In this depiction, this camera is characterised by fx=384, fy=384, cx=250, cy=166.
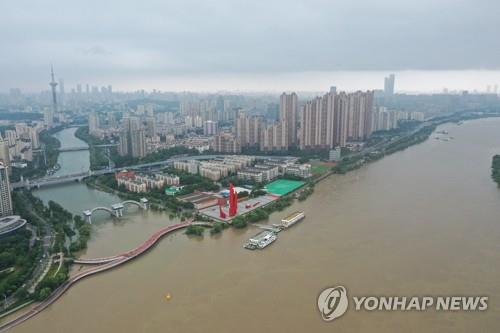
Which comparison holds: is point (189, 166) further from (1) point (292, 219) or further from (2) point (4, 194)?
(1) point (292, 219)

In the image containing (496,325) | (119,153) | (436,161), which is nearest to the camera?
(496,325)

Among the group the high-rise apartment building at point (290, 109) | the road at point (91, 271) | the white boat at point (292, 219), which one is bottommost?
the road at point (91, 271)

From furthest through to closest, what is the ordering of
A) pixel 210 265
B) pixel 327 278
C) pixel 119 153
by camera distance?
pixel 119 153
pixel 210 265
pixel 327 278

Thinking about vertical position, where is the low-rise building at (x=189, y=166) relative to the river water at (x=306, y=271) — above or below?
above

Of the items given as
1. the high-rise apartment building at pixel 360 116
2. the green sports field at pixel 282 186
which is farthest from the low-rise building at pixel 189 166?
the high-rise apartment building at pixel 360 116

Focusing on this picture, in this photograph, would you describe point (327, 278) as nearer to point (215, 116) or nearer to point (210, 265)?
point (210, 265)

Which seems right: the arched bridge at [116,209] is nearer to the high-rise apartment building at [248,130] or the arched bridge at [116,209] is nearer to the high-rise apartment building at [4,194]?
the high-rise apartment building at [4,194]

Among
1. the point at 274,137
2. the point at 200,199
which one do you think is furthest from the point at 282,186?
the point at 274,137

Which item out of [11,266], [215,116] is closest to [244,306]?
[11,266]
